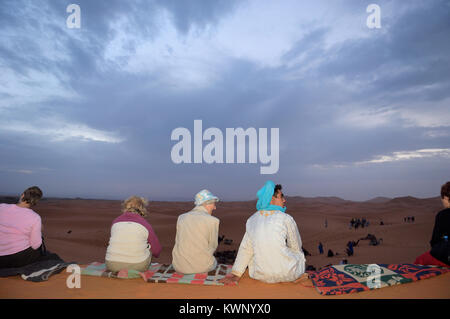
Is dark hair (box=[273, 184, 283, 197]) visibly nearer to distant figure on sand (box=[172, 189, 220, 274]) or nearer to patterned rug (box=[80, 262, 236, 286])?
distant figure on sand (box=[172, 189, 220, 274])

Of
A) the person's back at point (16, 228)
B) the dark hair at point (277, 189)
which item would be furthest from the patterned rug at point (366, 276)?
the person's back at point (16, 228)

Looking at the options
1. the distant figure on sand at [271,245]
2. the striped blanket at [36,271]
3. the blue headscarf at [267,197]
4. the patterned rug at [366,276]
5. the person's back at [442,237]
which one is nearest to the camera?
the patterned rug at [366,276]

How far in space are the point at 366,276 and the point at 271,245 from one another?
1.64 meters

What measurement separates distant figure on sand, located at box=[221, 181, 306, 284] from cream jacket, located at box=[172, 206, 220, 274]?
56 cm

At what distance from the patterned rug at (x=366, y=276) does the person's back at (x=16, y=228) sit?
5.06 meters

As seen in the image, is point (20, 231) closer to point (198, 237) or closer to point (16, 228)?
point (16, 228)

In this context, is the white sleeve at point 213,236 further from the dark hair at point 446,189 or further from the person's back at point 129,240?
the dark hair at point 446,189

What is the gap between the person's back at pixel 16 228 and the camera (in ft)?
16.0

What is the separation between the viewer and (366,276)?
179 inches

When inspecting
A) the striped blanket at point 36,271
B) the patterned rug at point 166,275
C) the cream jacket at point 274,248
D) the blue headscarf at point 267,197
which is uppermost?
the blue headscarf at point 267,197

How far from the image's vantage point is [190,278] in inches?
197
